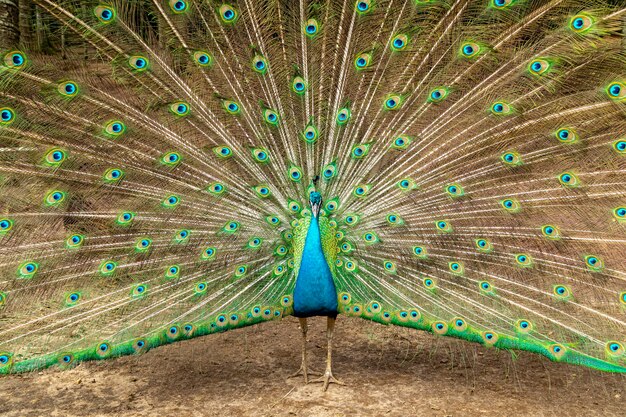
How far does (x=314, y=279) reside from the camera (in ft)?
11.4

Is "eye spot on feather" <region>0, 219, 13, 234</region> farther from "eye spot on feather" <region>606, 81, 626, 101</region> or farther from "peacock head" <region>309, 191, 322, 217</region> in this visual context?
"eye spot on feather" <region>606, 81, 626, 101</region>

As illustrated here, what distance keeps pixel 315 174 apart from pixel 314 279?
24.9 inches

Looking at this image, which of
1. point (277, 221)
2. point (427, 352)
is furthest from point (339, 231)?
point (427, 352)

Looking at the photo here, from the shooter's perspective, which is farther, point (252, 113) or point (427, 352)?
point (427, 352)

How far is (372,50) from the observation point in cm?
357

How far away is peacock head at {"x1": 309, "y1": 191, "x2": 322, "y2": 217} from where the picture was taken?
133 inches

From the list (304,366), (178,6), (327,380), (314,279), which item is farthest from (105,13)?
(327,380)

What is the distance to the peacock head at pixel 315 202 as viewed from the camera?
338 centimetres

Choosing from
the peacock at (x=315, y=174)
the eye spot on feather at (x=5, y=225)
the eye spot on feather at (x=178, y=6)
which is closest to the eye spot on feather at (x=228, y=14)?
the peacock at (x=315, y=174)

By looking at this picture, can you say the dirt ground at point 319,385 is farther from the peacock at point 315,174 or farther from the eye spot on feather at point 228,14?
the eye spot on feather at point 228,14

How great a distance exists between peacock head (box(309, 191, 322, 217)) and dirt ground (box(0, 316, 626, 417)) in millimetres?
1177

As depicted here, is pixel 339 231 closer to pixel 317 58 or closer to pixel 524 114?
pixel 317 58

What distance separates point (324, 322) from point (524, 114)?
7.58 ft

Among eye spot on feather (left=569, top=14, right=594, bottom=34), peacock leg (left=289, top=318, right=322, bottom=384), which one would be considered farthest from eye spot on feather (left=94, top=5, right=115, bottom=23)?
eye spot on feather (left=569, top=14, right=594, bottom=34)
